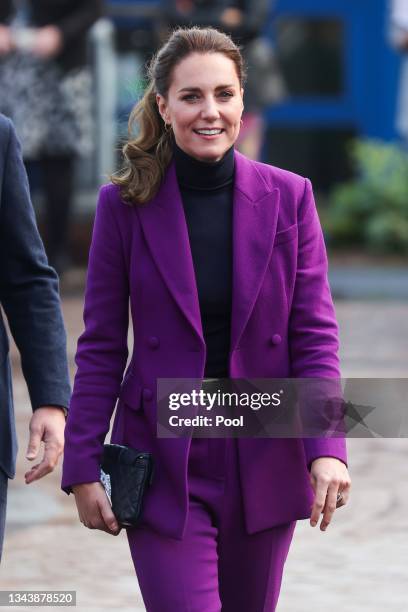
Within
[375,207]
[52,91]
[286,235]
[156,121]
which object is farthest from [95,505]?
[375,207]

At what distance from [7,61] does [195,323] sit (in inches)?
294

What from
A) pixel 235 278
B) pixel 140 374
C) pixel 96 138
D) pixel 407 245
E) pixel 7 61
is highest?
pixel 235 278

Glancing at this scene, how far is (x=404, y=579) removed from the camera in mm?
5156

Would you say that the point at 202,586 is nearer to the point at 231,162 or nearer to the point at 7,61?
the point at 231,162

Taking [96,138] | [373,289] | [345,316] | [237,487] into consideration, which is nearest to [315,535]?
[237,487]

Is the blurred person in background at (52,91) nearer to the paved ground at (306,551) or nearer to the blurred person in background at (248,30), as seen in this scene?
the blurred person in background at (248,30)

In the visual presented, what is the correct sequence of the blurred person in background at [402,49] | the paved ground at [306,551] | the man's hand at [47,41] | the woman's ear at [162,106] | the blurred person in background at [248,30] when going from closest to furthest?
1. the woman's ear at [162,106]
2. the paved ground at [306,551]
3. the man's hand at [47,41]
4. the blurred person in background at [248,30]
5. the blurred person in background at [402,49]

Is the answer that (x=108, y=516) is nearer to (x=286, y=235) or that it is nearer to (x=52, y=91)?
(x=286, y=235)

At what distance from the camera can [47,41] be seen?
1038 cm

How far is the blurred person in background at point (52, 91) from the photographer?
10445 millimetres

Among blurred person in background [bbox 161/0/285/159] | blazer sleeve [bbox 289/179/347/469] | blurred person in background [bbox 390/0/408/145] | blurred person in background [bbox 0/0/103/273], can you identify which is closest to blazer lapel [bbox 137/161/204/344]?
blazer sleeve [bbox 289/179/347/469]

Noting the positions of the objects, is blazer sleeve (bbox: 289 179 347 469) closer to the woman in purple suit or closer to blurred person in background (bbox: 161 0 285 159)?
the woman in purple suit

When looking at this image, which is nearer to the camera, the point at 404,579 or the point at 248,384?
the point at 248,384

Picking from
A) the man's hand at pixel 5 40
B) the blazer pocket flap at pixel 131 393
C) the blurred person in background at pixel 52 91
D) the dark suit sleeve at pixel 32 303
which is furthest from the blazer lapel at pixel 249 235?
the blurred person in background at pixel 52 91
